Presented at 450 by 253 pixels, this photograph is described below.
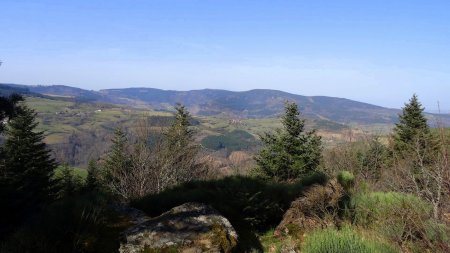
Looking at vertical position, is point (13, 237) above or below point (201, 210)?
below

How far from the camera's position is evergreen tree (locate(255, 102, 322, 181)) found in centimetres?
2706

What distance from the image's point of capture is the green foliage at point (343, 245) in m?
4.27

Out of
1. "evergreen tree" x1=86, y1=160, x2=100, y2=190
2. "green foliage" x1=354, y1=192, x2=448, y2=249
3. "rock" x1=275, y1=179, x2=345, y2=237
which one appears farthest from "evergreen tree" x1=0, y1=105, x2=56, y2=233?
"green foliage" x1=354, y1=192, x2=448, y2=249

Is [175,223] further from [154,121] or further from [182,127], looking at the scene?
[182,127]

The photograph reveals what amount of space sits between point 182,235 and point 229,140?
143511 millimetres

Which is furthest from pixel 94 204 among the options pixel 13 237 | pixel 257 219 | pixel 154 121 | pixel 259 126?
pixel 259 126

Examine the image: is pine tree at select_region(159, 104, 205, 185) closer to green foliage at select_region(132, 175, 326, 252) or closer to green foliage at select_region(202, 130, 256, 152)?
green foliage at select_region(132, 175, 326, 252)

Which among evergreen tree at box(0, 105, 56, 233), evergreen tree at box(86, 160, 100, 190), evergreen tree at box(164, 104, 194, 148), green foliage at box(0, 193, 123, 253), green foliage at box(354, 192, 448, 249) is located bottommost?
evergreen tree at box(86, 160, 100, 190)

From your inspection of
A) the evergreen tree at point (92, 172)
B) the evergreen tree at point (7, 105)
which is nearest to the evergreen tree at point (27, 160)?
the evergreen tree at point (92, 172)

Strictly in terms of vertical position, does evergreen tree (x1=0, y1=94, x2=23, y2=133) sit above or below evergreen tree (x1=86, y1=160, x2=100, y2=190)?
above

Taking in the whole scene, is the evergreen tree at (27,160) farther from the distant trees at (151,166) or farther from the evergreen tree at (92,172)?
the distant trees at (151,166)

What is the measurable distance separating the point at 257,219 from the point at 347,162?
17.3 m

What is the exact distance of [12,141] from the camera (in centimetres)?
2964

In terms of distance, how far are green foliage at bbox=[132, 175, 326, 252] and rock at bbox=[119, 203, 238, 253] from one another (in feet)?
2.72
